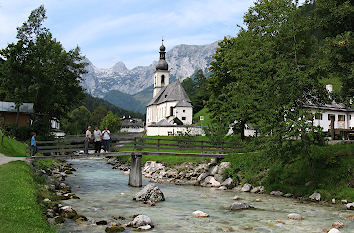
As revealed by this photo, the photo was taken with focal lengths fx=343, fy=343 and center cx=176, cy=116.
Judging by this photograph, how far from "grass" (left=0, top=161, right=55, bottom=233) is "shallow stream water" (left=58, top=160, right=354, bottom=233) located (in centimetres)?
162

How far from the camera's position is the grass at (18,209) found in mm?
9406

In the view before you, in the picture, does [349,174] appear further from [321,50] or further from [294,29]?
[294,29]

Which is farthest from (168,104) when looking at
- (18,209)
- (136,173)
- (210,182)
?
(18,209)

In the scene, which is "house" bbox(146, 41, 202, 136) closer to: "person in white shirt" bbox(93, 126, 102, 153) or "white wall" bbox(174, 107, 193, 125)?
"white wall" bbox(174, 107, 193, 125)

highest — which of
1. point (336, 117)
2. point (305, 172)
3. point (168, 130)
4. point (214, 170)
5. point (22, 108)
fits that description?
point (22, 108)

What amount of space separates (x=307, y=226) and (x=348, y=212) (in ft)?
14.6

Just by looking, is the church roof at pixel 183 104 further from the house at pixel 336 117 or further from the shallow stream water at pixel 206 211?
the shallow stream water at pixel 206 211

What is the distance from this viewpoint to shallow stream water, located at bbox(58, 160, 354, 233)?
1398 centimetres

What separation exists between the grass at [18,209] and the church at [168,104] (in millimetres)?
52187

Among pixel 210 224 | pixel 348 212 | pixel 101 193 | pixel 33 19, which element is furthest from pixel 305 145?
pixel 33 19

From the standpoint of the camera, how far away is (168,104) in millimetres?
92875

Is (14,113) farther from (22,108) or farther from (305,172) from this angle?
(305,172)

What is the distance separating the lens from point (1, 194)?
1256cm

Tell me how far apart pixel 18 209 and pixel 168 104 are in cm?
8203
